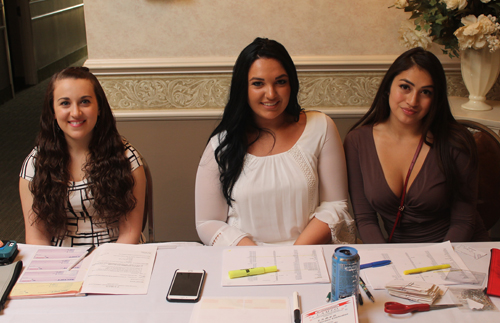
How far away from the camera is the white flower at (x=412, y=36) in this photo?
2.31m

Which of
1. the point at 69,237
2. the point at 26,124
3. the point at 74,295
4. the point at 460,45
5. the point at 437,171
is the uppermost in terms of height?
the point at 460,45

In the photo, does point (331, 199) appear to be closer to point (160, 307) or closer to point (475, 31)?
point (160, 307)

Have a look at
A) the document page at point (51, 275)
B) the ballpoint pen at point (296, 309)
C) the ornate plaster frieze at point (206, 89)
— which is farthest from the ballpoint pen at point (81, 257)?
the ornate plaster frieze at point (206, 89)

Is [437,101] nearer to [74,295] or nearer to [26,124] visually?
[74,295]

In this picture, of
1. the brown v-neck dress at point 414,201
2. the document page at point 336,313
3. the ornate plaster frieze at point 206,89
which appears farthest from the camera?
the ornate plaster frieze at point 206,89

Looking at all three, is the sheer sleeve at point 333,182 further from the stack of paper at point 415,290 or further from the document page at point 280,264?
the stack of paper at point 415,290

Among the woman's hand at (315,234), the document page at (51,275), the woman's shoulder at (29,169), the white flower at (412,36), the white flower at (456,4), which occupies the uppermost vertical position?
the white flower at (456,4)

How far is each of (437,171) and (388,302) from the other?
30.7 inches

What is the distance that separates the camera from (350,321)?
1.06 m

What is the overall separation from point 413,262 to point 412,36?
1472 mm

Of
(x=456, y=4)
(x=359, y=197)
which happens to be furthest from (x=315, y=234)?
(x=456, y=4)

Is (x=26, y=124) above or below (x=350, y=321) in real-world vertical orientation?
below

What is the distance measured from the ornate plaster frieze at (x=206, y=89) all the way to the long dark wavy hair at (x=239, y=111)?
0.93 metres

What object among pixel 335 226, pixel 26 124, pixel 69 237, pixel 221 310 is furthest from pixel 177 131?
pixel 26 124
